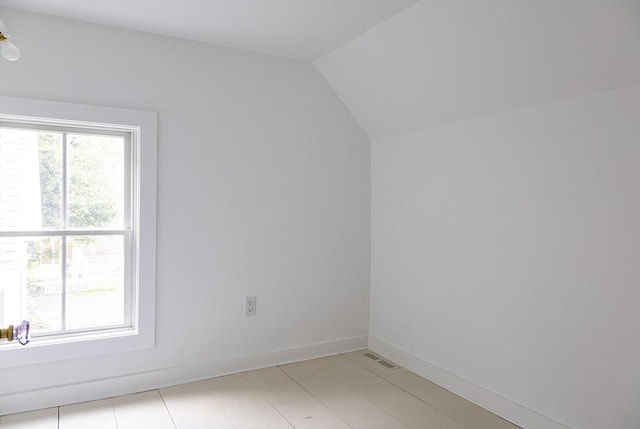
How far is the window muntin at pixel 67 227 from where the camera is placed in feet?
8.18

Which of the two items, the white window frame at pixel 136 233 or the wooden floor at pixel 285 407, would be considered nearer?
the wooden floor at pixel 285 407

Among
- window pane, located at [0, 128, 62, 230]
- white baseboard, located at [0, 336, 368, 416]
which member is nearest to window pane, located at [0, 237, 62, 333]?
window pane, located at [0, 128, 62, 230]

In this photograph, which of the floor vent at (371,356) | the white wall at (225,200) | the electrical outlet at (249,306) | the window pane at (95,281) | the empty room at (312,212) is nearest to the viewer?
the empty room at (312,212)

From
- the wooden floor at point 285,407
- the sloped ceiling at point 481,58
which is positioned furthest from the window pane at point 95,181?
the sloped ceiling at point 481,58

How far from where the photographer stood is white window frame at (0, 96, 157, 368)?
2.47 metres

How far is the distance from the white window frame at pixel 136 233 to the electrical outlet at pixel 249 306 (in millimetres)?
583

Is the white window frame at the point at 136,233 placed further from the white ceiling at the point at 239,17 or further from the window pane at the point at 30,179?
the white ceiling at the point at 239,17

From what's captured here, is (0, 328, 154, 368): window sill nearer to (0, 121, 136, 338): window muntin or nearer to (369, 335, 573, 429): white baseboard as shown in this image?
(0, 121, 136, 338): window muntin

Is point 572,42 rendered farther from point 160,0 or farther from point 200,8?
point 160,0

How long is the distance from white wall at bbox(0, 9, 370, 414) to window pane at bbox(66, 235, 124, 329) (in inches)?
9.0

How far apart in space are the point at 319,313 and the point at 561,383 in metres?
1.62

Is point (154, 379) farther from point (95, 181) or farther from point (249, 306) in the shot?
point (95, 181)

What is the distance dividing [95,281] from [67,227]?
0.34m

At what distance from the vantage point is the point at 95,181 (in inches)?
105
